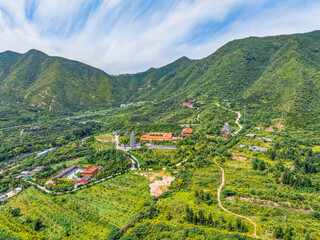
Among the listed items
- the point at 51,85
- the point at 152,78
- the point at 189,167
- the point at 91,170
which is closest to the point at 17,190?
the point at 91,170

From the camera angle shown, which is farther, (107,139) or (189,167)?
(107,139)

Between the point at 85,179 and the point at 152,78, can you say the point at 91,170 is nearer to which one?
the point at 85,179

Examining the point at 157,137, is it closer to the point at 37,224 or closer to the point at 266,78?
the point at 37,224

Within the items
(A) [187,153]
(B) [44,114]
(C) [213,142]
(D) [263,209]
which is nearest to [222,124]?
(C) [213,142]

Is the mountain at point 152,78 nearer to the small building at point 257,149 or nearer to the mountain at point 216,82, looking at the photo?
the mountain at point 216,82

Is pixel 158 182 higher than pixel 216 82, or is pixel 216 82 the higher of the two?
pixel 216 82

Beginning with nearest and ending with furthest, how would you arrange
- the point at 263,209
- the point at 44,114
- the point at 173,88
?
the point at 263,209 → the point at 44,114 → the point at 173,88

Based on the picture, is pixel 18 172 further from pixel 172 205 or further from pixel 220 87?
pixel 220 87

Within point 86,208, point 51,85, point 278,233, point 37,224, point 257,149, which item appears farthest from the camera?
point 51,85

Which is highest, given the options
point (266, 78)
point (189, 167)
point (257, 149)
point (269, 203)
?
point (266, 78)

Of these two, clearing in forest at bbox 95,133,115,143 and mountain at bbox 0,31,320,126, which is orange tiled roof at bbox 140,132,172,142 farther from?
mountain at bbox 0,31,320,126

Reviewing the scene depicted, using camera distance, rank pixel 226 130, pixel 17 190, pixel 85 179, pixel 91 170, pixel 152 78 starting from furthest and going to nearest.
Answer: pixel 152 78
pixel 226 130
pixel 91 170
pixel 85 179
pixel 17 190
